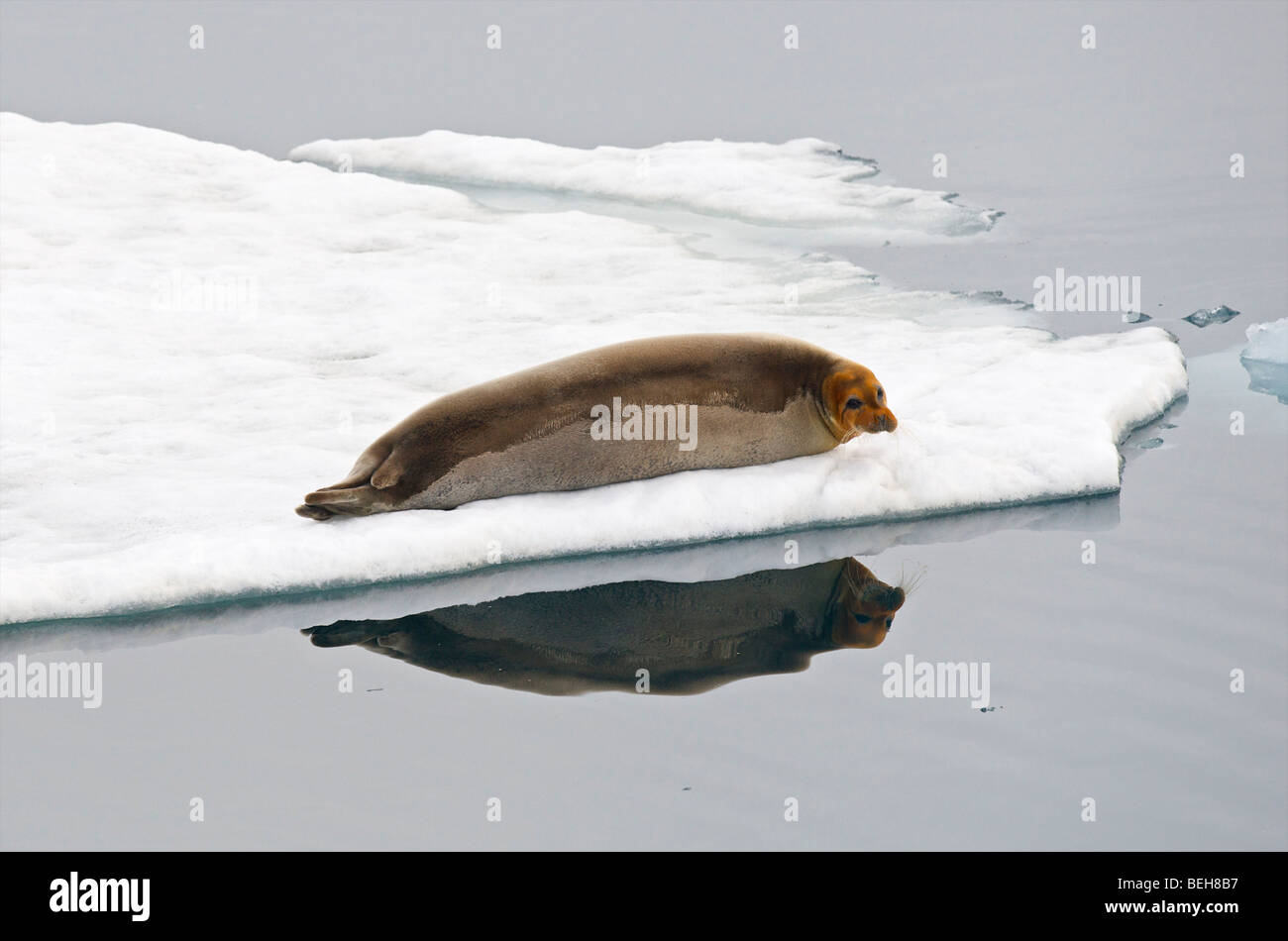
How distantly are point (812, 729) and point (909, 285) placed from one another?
19.1 ft

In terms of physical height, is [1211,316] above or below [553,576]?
above

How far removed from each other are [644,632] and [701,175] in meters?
8.35

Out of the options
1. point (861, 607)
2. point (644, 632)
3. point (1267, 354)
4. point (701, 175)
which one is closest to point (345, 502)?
point (644, 632)

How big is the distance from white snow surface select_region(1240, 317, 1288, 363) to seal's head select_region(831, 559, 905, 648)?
12.0 feet

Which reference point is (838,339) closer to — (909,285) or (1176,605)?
(909,285)

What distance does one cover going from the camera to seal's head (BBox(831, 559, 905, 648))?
4219mm

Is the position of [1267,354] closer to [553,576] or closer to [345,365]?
[553,576]

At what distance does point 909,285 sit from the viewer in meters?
9.05

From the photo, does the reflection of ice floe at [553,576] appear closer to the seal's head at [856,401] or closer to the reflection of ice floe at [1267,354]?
the seal's head at [856,401]

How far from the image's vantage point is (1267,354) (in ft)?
24.1

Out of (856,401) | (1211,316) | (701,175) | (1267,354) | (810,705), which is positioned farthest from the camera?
(701,175)

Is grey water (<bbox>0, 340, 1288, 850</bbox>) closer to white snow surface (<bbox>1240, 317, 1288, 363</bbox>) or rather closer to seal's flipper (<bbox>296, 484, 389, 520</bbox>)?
seal's flipper (<bbox>296, 484, 389, 520</bbox>)

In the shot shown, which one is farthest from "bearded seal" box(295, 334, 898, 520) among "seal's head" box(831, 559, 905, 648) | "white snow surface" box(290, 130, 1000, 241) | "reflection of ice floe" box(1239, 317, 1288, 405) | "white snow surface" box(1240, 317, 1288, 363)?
"white snow surface" box(290, 130, 1000, 241)

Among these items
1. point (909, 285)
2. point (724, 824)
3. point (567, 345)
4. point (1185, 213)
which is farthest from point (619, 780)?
point (1185, 213)
